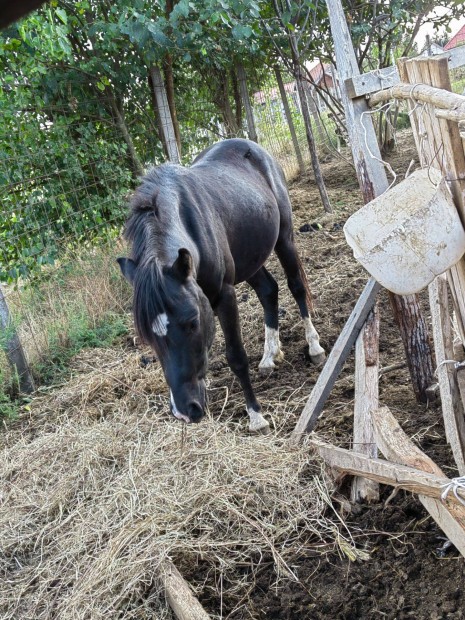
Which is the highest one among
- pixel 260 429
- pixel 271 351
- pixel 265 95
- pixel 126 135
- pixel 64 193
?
pixel 265 95

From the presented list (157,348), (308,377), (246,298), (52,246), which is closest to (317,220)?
(246,298)

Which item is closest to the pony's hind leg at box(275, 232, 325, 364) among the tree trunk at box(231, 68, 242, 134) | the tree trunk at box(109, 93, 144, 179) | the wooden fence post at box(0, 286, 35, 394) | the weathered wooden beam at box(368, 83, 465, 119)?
the wooden fence post at box(0, 286, 35, 394)

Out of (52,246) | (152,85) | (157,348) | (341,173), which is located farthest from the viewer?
(341,173)

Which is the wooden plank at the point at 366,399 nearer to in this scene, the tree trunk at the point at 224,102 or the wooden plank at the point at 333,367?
the wooden plank at the point at 333,367

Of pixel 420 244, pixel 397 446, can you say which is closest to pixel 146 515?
pixel 397 446

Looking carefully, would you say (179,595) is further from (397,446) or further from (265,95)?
(265,95)

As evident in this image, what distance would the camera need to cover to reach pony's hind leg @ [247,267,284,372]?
4.76m

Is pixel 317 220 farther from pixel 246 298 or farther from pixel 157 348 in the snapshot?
pixel 157 348

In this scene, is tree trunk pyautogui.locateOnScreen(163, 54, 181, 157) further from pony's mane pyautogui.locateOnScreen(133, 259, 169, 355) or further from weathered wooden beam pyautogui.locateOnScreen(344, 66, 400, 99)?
pony's mane pyautogui.locateOnScreen(133, 259, 169, 355)

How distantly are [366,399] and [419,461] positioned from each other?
2.91 feet

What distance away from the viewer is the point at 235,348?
13.0ft

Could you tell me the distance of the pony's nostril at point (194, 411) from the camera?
2.98m

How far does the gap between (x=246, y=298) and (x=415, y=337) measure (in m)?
3.12

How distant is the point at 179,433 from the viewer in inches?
144
